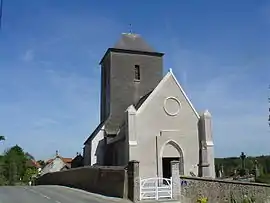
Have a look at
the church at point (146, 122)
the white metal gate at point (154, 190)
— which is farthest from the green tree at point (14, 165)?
the white metal gate at point (154, 190)

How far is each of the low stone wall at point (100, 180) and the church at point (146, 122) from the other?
3.82 metres

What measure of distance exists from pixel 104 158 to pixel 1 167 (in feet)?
138

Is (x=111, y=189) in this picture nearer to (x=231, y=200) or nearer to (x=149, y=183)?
(x=149, y=183)

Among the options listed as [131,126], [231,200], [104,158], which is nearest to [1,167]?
[104,158]

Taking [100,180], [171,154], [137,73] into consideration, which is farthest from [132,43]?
[100,180]

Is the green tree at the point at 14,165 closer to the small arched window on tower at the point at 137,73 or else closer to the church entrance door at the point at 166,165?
the small arched window on tower at the point at 137,73

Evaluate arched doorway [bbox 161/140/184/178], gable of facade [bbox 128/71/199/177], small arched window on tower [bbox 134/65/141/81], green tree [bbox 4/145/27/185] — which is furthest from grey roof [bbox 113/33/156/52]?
green tree [bbox 4/145/27/185]

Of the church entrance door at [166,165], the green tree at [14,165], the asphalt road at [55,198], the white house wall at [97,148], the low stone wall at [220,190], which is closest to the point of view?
A: the low stone wall at [220,190]

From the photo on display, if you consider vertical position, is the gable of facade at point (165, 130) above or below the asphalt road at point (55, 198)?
above

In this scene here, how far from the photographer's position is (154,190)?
20.9 meters

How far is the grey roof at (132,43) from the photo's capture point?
133 ft

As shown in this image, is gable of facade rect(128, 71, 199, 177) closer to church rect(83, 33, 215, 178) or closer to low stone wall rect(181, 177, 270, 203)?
church rect(83, 33, 215, 178)

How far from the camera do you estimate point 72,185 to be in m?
33.8

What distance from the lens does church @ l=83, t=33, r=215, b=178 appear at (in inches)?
1250
